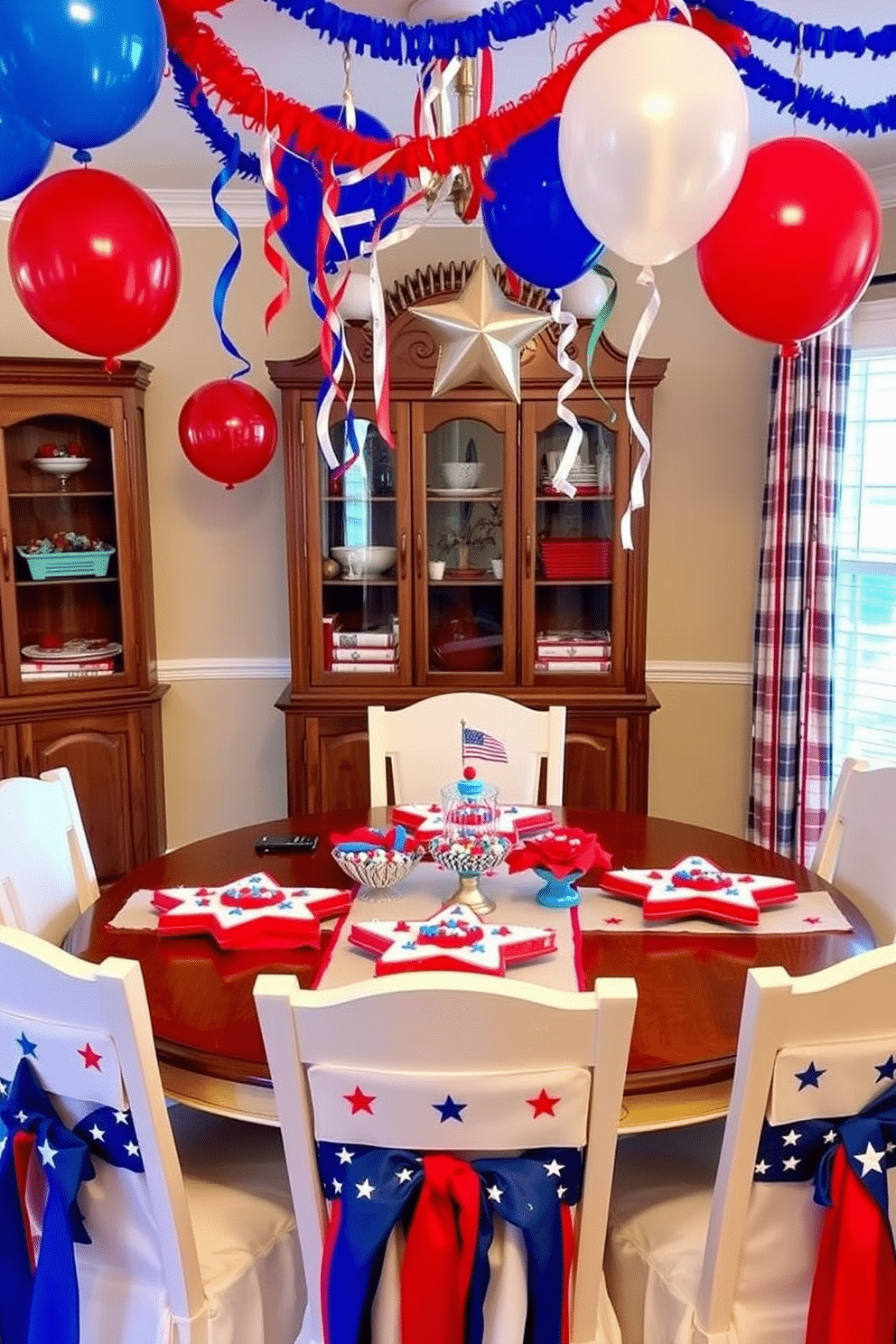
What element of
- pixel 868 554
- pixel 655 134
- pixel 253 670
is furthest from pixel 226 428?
pixel 868 554

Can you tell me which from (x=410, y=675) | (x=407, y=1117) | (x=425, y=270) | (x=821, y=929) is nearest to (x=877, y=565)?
(x=410, y=675)

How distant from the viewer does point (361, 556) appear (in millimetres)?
3371

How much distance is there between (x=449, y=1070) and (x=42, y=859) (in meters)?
1.09

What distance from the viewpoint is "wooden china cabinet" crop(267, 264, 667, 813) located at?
129 inches

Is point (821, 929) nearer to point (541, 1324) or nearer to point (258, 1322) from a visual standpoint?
point (541, 1324)

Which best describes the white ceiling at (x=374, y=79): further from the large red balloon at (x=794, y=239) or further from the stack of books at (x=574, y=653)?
the stack of books at (x=574, y=653)

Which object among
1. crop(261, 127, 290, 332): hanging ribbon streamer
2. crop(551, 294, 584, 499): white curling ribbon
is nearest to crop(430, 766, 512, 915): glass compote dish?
crop(551, 294, 584, 499): white curling ribbon

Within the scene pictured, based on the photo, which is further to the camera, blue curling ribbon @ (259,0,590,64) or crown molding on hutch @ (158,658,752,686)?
crown molding on hutch @ (158,658,752,686)

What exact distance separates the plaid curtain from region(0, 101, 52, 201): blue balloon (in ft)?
7.98

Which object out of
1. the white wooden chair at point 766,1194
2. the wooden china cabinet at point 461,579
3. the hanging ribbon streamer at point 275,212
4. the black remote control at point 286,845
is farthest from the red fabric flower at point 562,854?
the wooden china cabinet at point 461,579

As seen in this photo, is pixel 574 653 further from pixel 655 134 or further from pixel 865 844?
pixel 655 134

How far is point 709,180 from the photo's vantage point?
1249 mm

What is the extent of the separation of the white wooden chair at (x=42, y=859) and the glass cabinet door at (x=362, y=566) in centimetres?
141

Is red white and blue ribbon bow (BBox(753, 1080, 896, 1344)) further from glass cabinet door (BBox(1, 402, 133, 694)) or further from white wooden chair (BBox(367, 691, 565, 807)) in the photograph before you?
glass cabinet door (BBox(1, 402, 133, 694))
